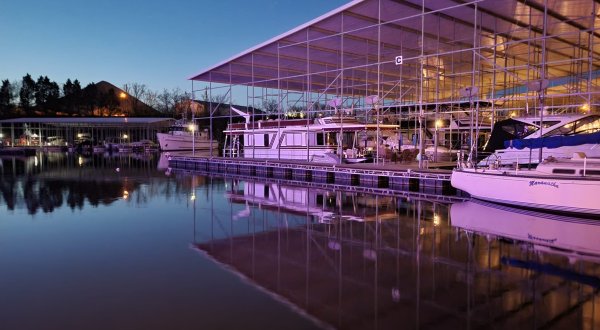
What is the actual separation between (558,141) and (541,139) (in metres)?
0.47

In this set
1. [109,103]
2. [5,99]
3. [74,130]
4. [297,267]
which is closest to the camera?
[297,267]

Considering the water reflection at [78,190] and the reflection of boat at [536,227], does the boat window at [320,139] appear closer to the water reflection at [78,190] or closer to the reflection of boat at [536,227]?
the water reflection at [78,190]

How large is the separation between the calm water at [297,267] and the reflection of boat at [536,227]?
40mm

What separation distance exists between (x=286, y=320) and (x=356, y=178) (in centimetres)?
1483

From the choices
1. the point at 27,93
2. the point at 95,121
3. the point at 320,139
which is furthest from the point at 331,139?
the point at 27,93

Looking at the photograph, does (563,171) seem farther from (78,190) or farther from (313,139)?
(78,190)

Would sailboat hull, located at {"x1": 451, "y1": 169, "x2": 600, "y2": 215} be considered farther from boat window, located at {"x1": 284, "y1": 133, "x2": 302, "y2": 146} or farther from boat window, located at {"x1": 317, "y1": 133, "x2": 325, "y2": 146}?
boat window, located at {"x1": 284, "y1": 133, "x2": 302, "y2": 146}

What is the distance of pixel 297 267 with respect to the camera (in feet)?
25.3

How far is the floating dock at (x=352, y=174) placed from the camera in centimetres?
1702

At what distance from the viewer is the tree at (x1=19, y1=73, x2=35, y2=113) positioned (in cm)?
9500

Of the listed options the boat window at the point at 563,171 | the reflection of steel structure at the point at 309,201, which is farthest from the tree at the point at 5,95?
the boat window at the point at 563,171

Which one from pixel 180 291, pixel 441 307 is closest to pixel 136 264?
pixel 180 291

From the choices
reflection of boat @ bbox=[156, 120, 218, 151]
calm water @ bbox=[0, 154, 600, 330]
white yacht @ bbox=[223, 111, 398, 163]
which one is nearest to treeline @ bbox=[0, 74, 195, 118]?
reflection of boat @ bbox=[156, 120, 218, 151]

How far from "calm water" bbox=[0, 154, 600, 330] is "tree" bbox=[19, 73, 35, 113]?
9463 centimetres
